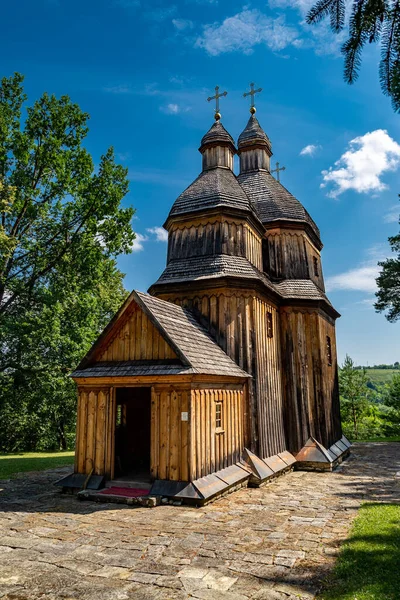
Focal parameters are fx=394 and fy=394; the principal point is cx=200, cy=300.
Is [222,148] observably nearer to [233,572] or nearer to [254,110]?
[254,110]

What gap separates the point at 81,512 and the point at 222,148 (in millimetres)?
14704

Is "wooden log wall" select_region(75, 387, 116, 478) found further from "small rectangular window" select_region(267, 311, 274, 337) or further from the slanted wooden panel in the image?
"small rectangular window" select_region(267, 311, 274, 337)

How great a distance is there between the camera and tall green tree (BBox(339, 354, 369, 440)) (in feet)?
105

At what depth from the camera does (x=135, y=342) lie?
1078cm

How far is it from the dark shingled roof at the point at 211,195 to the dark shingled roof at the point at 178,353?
4731mm

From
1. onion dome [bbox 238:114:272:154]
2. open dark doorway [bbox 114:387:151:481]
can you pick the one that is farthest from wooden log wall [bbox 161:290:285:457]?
onion dome [bbox 238:114:272:154]

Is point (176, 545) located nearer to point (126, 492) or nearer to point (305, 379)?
point (126, 492)

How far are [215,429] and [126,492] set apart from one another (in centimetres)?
263

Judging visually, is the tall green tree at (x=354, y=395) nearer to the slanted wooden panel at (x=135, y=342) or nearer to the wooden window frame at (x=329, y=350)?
the wooden window frame at (x=329, y=350)

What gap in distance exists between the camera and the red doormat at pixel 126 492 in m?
9.14

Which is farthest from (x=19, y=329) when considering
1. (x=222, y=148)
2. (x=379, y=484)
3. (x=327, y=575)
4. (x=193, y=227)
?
(x=327, y=575)

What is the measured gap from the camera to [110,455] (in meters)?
10.1

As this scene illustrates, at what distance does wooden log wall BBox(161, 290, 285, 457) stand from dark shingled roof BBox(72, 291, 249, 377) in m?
0.60

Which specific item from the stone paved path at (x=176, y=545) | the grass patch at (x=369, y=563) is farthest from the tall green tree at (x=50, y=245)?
the grass patch at (x=369, y=563)
